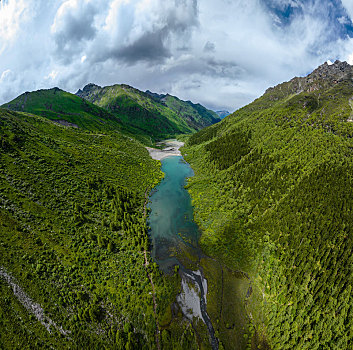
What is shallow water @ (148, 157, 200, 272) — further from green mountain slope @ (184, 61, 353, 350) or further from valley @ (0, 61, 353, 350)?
green mountain slope @ (184, 61, 353, 350)

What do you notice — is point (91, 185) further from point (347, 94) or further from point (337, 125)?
point (347, 94)

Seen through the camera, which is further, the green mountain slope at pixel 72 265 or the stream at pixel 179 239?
the stream at pixel 179 239

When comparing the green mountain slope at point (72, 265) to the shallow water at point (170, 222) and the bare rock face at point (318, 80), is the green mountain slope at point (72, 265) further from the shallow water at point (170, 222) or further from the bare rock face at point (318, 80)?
the bare rock face at point (318, 80)

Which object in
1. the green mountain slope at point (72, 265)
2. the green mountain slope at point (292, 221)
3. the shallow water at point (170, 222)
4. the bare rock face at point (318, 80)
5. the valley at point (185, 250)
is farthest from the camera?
the bare rock face at point (318, 80)

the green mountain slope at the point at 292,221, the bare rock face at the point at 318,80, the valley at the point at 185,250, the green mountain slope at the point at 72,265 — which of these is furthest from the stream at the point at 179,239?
the bare rock face at the point at 318,80

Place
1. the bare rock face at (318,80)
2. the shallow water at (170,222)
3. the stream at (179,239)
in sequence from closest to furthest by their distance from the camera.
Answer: the stream at (179,239)
the shallow water at (170,222)
the bare rock face at (318,80)

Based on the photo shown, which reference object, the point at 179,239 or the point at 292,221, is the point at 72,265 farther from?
the point at 292,221

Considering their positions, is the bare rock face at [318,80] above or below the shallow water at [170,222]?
above

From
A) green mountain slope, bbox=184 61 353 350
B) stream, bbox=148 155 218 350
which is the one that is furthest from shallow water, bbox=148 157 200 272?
green mountain slope, bbox=184 61 353 350
